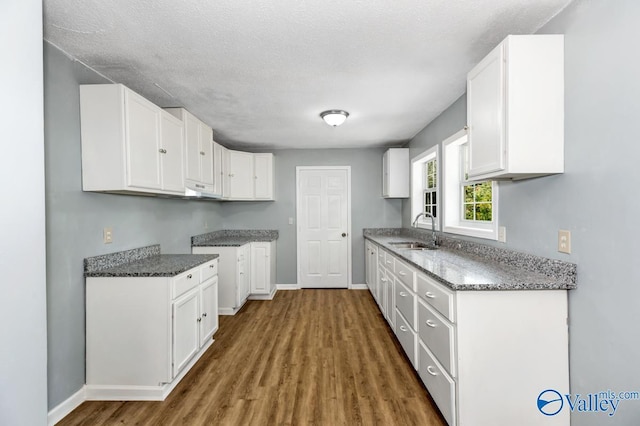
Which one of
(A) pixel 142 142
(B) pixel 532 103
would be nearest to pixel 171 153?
(A) pixel 142 142

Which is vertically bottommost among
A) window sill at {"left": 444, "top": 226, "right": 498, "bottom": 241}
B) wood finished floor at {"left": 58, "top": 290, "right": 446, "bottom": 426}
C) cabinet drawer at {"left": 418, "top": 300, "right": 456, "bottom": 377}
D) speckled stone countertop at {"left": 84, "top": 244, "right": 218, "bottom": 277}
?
wood finished floor at {"left": 58, "top": 290, "right": 446, "bottom": 426}

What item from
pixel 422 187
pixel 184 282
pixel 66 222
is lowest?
pixel 184 282

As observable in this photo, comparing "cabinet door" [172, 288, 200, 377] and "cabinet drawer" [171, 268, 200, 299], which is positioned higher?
"cabinet drawer" [171, 268, 200, 299]

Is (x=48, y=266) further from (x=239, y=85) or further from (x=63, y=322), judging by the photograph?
(x=239, y=85)

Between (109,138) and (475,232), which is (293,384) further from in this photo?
(109,138)

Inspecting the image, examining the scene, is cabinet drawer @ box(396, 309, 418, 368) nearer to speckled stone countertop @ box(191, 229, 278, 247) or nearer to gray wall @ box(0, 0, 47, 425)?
gray wall @ box(0, 0, 47, 425)

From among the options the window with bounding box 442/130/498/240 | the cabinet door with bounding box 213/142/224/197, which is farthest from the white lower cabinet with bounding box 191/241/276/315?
the window with bounding box 442/130/498/240

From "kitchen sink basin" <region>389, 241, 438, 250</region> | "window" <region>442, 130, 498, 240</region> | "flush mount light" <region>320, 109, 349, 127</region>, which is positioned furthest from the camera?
"kitchen sink basin" <region>389, 241, 438, 250</region>

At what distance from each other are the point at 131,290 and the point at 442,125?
3309mm

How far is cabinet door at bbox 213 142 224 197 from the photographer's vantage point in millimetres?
3670

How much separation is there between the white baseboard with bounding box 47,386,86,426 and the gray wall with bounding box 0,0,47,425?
1178 millimetres

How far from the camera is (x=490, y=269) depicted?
1931 mm

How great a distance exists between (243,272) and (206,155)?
1662 mm

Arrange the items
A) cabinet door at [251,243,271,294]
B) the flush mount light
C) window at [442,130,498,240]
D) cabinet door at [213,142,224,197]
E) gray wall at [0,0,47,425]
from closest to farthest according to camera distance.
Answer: gray wall at [0,0,47,425] < window at [442,130,498,240] < the flush mount light < cabinet door at [213,142,224,197] < cabinet door at [251,243,271,294]
